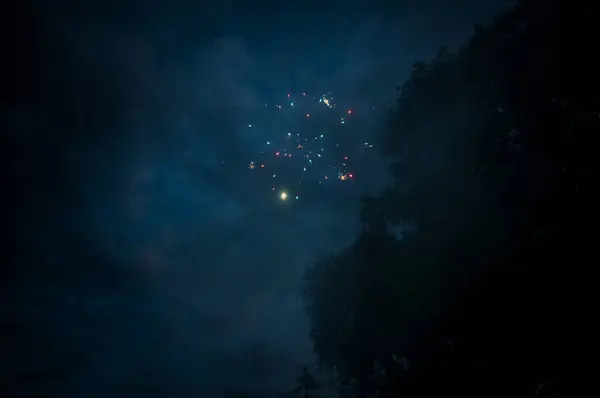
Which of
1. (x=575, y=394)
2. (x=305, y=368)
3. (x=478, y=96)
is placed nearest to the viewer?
(x=575, y=394)

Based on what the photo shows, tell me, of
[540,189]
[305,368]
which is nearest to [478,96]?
[540,189]

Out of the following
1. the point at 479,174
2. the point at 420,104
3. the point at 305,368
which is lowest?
the point at 479,174

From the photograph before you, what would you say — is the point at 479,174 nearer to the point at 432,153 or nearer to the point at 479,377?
the point at 432,153

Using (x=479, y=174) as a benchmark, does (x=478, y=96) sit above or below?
above

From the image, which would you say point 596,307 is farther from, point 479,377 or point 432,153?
point 432,153

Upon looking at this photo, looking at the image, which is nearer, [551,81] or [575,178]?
[575,178]

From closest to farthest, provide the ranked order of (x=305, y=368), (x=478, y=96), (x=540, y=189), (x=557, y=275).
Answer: (x=557, y=275)
(x=540, y=189)
(x=478, y=96)
(x=305, y=368)
